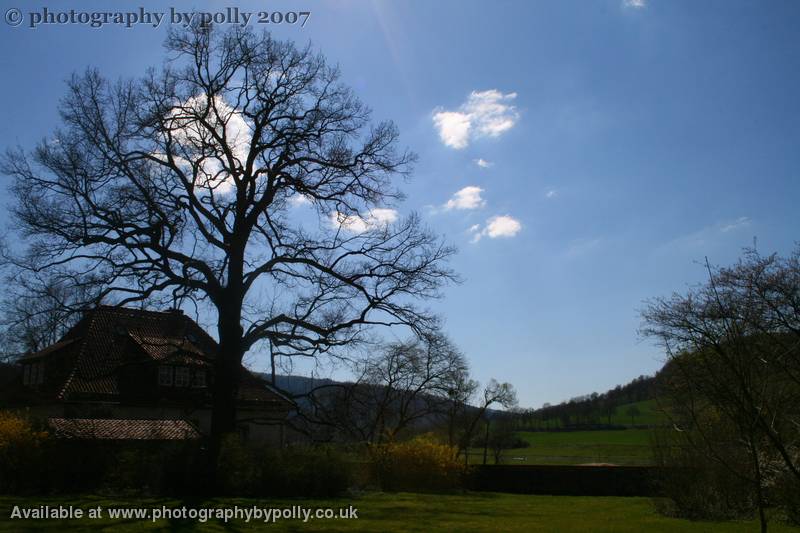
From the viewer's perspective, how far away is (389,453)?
113 ft

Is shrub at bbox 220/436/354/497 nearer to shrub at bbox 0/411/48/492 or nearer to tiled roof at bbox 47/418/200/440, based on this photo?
tiled roof at bbox 47/418/200/440

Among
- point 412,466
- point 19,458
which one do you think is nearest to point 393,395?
point 412,466

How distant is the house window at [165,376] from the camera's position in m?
34.8

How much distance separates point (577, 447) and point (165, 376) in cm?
6037

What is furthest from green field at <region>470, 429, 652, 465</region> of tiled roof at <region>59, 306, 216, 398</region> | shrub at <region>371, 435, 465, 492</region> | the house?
tiled roof at <region>59, 306, 216, 398</region>

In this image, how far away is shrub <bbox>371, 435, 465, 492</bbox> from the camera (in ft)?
111

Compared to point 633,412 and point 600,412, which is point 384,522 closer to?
point 633,412

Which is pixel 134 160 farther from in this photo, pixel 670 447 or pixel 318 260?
pixel 670 447

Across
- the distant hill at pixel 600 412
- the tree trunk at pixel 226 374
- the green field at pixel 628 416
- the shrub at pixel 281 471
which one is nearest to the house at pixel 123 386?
the tree trunk at pixel 226 374

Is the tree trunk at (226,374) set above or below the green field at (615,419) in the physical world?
above

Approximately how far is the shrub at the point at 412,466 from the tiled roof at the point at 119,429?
1136 centimetres

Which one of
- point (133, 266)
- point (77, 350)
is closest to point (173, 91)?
point (133, 266)

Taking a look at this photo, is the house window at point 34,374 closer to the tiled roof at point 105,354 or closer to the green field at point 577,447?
the tiled roof at point 105,354

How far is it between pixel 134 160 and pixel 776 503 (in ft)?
64.7
